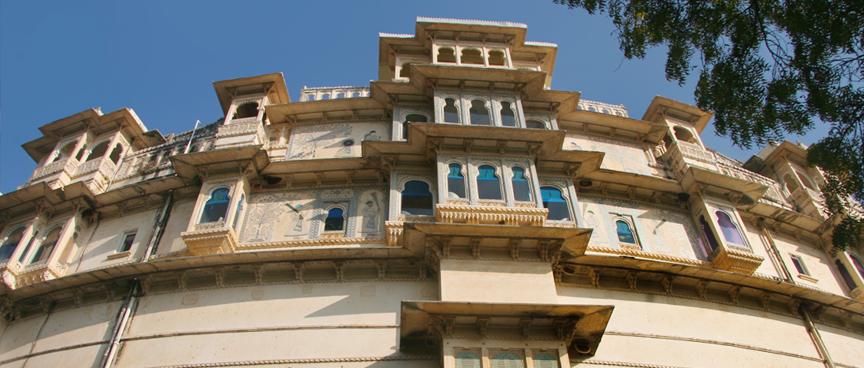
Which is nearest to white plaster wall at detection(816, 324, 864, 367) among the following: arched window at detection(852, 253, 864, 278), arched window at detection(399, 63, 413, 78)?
arched window at detection(852, 253, 864, 278)

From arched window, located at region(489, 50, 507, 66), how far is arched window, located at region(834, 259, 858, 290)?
1127 centimetres

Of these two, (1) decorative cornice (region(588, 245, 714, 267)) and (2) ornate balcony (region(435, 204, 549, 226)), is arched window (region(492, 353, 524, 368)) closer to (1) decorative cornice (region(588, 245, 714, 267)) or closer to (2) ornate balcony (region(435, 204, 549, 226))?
(2) ornate balcony (region(435, 204, 549, 226))

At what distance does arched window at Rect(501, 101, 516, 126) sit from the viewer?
632 inches

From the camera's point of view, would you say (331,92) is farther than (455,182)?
Yes

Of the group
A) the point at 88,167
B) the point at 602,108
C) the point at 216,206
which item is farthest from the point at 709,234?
the point at 88,167

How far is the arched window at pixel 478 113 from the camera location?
53.5ft

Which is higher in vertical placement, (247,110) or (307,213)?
(247,110)

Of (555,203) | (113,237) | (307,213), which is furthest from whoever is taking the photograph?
(113,237)

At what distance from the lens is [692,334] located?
511 inches

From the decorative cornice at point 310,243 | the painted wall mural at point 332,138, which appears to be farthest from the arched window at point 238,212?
the painted wall mural at point 332,138

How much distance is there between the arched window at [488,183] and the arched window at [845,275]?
35.3 ft

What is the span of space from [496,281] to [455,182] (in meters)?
2.97

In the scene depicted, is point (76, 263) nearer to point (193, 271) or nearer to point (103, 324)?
point (103, 324)

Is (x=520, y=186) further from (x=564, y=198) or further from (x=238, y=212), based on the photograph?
(x=238, y=212)
